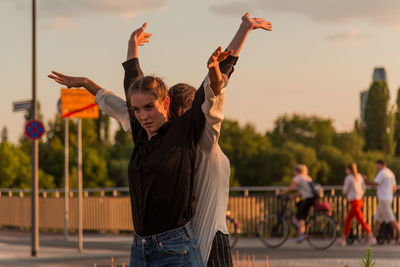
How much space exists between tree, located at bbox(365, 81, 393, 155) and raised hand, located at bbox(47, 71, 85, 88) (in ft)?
323

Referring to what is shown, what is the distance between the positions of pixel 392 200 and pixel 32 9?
27.3 ft

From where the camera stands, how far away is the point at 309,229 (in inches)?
715

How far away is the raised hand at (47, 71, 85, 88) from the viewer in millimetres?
4578

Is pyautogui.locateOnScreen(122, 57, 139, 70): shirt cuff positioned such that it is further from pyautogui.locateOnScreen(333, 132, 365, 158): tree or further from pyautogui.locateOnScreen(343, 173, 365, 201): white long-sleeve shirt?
pyautogui.locateOnScreen(333, 132, 365, 158): tree

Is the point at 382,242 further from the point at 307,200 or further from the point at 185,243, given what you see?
the point at 185,243

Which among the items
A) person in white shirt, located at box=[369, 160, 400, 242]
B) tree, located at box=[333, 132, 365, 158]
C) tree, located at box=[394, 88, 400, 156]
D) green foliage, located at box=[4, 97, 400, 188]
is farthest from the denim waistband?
tree, located at box=[394, 88, 400, 156]

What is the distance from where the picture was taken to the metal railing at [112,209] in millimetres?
20812

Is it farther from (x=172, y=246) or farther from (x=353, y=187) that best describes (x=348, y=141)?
(x=172, y=246)

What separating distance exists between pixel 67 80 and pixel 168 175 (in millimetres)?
989

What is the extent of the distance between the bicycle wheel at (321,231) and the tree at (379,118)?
84.6 metres

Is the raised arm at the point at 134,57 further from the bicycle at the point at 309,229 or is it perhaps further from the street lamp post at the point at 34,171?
the bicycle at the point at 309,229

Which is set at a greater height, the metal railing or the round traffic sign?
the round traffic sign

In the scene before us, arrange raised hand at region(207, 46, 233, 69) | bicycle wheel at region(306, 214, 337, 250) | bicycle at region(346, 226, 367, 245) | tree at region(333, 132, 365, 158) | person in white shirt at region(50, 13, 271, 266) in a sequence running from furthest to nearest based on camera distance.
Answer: tree at region(333, 132, 365, 158), bicycle at region(346, 226, 367, 245), bicycle wheel at region(306, 214, 337, 250), person in white shirt at region(50, 13, 271, 266), raised hand at region(207, 46, 233, 69)

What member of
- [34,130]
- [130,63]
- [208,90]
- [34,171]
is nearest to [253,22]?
[208,90]
